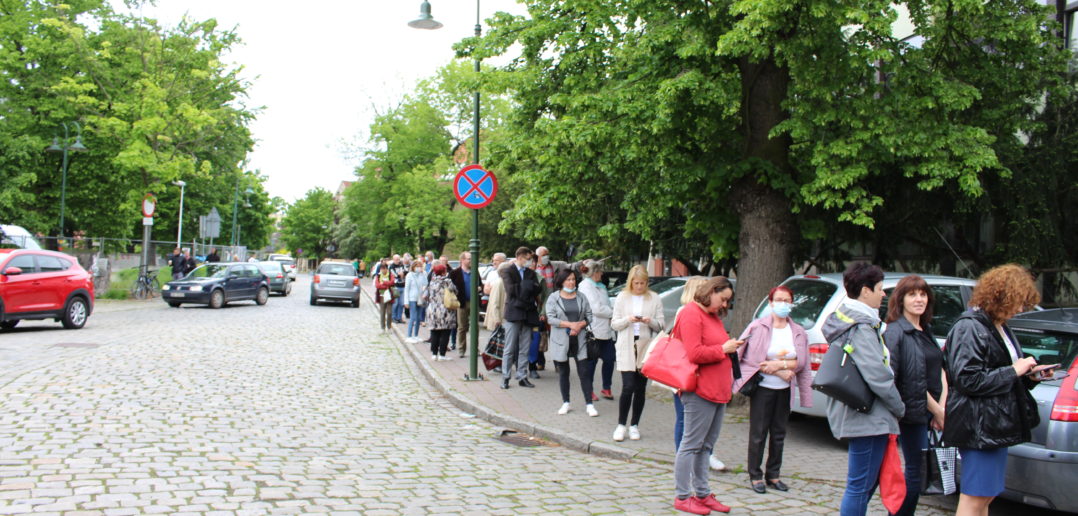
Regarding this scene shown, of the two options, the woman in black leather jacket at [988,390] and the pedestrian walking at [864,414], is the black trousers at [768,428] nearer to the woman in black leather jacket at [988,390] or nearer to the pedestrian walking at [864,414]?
the pedestrian walking at [864,414]

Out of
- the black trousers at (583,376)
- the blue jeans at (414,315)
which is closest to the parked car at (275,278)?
the blue jeans at (414,315)

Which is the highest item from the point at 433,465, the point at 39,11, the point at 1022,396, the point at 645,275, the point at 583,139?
the point at 39,11

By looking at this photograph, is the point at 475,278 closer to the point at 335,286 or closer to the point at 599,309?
the point at 599,309

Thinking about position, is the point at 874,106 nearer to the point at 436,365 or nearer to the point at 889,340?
the point at 889,340

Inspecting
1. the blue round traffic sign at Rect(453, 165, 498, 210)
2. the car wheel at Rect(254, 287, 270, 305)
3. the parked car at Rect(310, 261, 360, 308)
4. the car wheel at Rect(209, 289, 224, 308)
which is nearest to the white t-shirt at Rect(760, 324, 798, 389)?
the blue round traffic sign at Rect(453, 165, 498, 210)

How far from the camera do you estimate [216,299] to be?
2544 cm

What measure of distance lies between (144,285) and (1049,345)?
27.7 m

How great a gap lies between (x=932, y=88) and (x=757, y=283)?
10.1 ft

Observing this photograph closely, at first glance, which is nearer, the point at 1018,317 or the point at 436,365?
the point at 1018,317

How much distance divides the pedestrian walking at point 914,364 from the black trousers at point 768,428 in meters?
1.47

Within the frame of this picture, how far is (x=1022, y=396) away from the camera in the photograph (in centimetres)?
410

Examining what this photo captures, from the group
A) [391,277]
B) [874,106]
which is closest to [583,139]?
[874,106]

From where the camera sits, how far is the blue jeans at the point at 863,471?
454 centimetres

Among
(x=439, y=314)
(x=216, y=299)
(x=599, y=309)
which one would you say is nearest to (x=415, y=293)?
(x=439, y=314)
